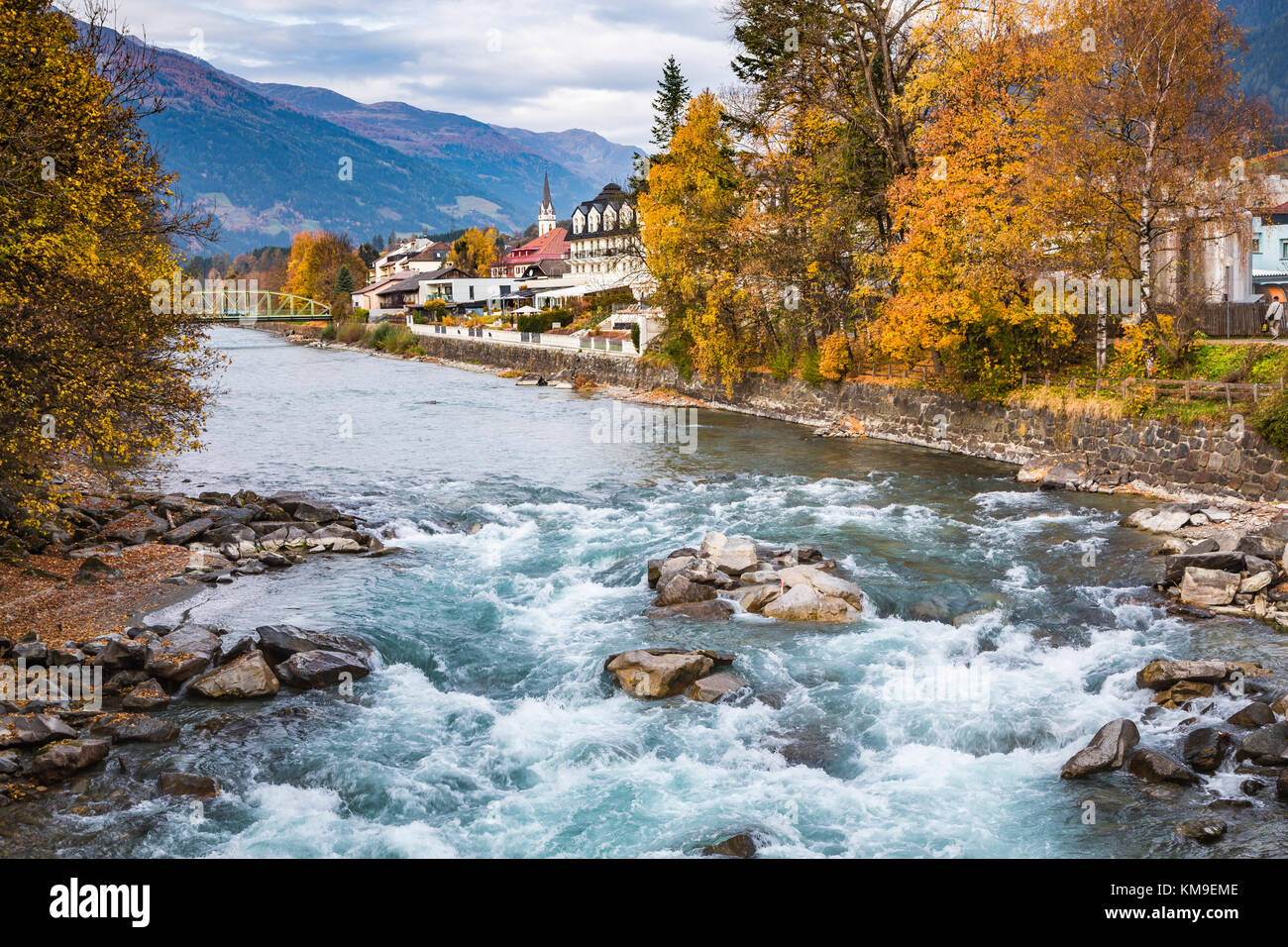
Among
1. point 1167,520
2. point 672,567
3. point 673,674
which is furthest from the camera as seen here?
point 1167,520

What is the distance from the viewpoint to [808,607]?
680 inches

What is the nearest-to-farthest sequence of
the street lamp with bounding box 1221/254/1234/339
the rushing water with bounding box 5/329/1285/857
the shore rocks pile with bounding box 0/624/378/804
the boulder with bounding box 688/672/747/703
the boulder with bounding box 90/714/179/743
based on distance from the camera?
the rushing water with bounding box 5/329/1285/857, the shore rocks pile with bounding box 0/624/378/804, the boulder with bounding box 90/714/179/743, the boulder with bounding box 688/672/747/703, the street lamp with bounding box 1221/254/1234/339

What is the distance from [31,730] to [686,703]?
8.41 m

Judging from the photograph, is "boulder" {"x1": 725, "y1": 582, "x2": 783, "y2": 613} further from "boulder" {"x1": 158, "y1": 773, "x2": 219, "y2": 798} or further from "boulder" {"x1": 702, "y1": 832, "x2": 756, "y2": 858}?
"boulder" {"x1": 158, "y1": 773, "x2": 219, "y2": 798}

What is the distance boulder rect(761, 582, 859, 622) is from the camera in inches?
677

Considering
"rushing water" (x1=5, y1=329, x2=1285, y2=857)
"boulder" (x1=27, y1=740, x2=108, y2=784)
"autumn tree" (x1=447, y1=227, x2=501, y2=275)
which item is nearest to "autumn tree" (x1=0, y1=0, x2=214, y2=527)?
"rushing water" (x1=5, y1=329, x2=1285, y2=857)

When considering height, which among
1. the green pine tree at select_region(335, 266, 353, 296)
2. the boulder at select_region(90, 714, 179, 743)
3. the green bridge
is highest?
the green pine tree at select_region(335, 266, 353, 296)

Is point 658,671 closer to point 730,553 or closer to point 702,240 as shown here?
point 730,553

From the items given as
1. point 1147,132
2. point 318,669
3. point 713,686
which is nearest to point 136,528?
point 318,669

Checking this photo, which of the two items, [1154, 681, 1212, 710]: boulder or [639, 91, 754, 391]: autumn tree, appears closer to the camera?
[1154, 681, 1212, 710]: boulder

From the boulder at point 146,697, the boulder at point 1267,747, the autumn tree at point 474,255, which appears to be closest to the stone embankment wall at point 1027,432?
the boulder at point 1267,747

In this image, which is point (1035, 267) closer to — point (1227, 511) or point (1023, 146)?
point (1023, 146)

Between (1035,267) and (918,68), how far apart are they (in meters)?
10.7

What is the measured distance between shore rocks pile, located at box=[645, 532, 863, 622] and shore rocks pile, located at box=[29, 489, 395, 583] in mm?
7236
